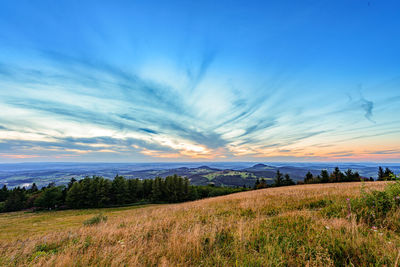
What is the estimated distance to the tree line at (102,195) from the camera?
51.9 meters

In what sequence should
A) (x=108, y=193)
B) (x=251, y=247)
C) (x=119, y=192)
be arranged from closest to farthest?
(x=251, y=247)
(x=108, y=193)
(x=119, y=192)

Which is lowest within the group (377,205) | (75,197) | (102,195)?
(75,197)

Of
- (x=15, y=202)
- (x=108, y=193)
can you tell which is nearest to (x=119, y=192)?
(x=108, y=193)

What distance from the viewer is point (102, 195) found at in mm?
52156

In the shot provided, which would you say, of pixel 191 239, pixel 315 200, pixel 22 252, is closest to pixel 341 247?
pixel 191 239

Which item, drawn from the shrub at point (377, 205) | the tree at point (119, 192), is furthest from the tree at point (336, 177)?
the tree at point (119, 192)

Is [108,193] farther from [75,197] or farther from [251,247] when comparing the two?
[251,247]

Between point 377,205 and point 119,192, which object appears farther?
point 119,192

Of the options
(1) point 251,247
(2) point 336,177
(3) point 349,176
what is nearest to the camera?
(1) point 251,247

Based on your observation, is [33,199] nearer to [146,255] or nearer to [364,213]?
[146,255]

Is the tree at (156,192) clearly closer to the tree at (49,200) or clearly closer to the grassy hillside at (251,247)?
the tree at (49,200)

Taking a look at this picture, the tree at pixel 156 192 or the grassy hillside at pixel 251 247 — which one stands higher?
the grassy hillside at pixel 251 247

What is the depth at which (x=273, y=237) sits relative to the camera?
3.76m

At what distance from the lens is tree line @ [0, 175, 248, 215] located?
170 feet
